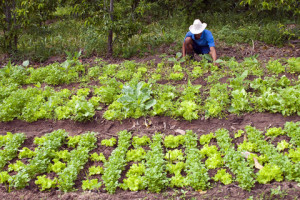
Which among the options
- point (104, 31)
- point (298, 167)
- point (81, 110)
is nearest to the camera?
point (298, 167)

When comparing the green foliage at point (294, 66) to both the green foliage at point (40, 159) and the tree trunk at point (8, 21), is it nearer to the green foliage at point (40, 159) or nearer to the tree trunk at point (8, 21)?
the green foliage at point (40, 159)

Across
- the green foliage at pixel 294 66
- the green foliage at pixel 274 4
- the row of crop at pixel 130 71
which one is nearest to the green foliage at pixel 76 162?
the row of crop at pixel 130 71

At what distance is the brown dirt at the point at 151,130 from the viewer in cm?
318

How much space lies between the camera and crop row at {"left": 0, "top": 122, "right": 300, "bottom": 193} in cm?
336

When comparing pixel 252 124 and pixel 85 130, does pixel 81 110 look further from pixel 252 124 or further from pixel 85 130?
pixel 252 124

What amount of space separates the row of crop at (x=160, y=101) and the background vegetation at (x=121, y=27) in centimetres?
242

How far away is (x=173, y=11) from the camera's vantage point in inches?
455

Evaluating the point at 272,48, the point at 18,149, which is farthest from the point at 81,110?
the point at 272,48

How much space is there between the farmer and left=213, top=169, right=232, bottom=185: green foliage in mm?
3459

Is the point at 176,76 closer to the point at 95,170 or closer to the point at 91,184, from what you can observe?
the point at 95,170

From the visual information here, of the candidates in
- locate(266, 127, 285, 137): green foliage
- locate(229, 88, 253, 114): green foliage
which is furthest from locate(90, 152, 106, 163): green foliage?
locate(266, 127, 285, 137): green foliage

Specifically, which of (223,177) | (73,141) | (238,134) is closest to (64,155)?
(73,141)

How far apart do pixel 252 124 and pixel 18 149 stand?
355 cm

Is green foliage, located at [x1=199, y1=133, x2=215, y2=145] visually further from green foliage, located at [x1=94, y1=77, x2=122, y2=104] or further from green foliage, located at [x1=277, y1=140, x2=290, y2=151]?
green foliage, located at [x1=94, y1=77, x2=122, y2=104]
